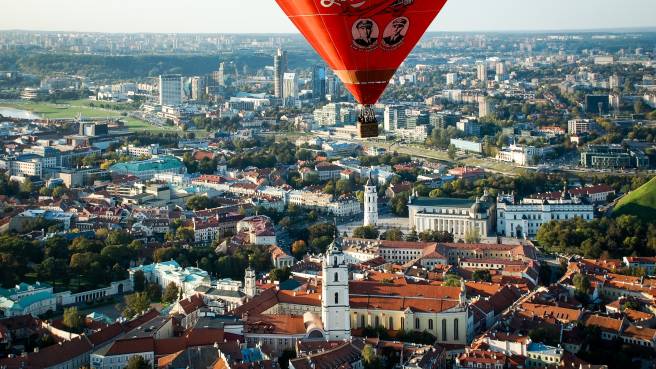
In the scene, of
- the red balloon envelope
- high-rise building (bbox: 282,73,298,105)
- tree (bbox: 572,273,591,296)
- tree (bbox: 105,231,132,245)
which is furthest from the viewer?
high-rise building (bbox: 282,73,298,105)

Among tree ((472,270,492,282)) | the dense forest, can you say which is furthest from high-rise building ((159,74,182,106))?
tree ((472,270,492,282))

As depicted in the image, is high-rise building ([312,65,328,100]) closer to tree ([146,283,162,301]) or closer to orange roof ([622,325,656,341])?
tree ([146,283,162,301])

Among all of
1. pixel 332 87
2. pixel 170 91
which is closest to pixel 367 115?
pixel 170 91

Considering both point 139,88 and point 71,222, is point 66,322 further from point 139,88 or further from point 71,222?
point 139,88

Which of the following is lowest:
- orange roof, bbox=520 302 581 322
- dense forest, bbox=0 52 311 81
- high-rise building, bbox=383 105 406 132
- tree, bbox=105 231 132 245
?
orange roof, bbox=520 302 581 322

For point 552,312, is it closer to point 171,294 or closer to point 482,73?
point 171,294

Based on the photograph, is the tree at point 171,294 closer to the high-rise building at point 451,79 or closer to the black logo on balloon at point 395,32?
the black logo on balloon at point 395,32

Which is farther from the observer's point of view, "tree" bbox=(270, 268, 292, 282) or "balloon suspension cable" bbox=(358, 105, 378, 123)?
"tree" bbox=(270, 268, 292, 282)

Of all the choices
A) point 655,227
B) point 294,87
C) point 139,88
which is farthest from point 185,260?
point 139,88
